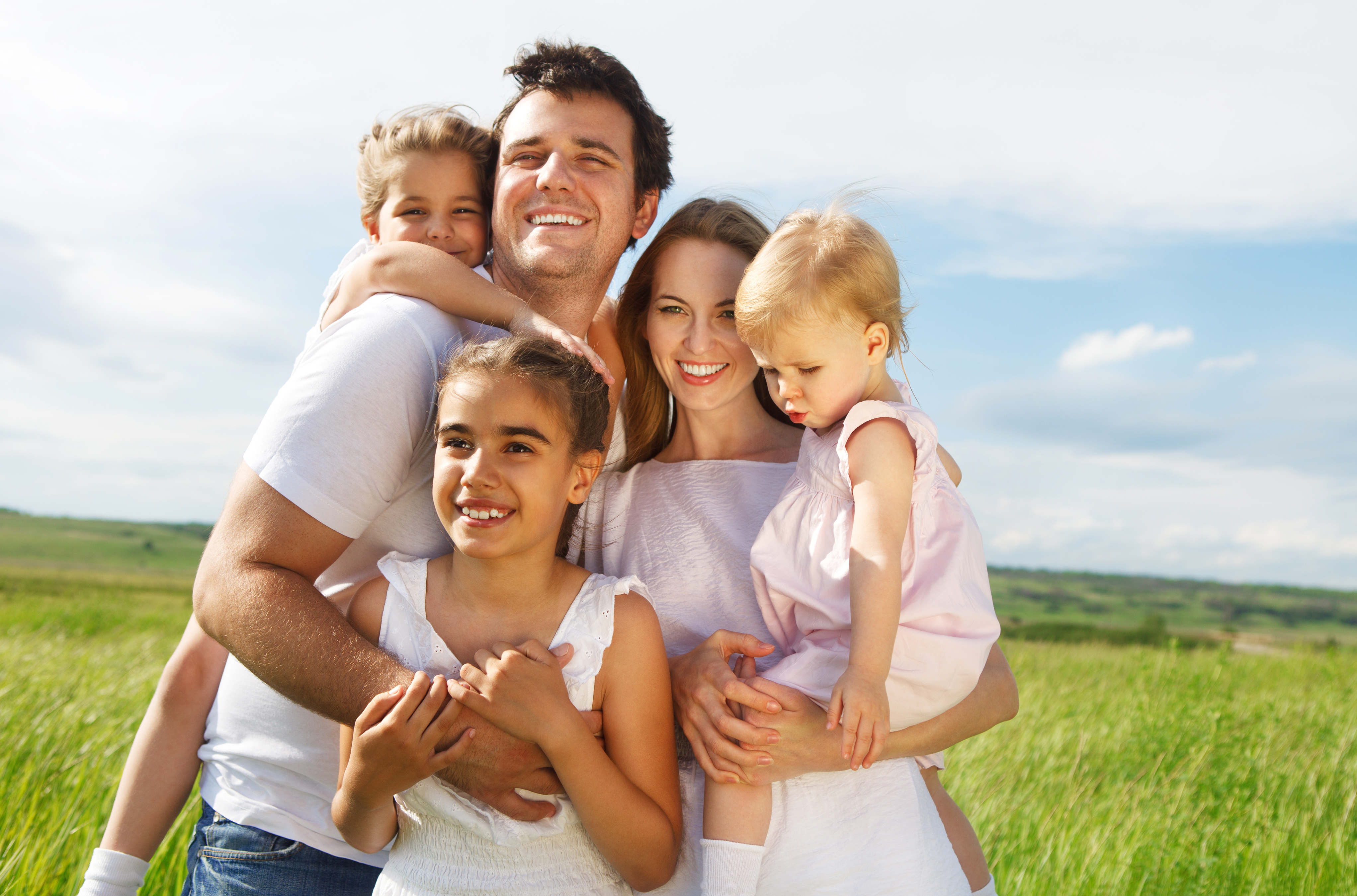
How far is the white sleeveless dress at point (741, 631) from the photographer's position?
2.25 metres

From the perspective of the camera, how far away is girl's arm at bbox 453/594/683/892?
6.57ft

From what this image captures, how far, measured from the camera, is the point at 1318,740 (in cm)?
654

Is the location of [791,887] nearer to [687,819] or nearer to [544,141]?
[687,819]

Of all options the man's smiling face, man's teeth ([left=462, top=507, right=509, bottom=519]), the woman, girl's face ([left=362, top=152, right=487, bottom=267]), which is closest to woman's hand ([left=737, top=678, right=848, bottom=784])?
the woman

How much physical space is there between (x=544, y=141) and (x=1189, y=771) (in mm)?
5119

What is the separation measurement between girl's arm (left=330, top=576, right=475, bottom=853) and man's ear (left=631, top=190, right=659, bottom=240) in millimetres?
2129

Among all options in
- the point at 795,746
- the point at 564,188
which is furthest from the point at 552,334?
the point at 795,746

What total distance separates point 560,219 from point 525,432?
1.24m

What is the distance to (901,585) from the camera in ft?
7.77

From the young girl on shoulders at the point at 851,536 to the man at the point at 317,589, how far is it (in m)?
0.74

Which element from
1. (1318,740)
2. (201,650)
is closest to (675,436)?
(201,650)

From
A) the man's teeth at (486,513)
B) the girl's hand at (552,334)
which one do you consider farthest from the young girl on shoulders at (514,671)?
the girl's hand at (552,334)

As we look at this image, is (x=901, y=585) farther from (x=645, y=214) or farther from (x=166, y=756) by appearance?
(x=166, y=756)

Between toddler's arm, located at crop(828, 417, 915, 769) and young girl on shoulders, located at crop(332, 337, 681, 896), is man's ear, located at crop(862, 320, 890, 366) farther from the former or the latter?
young girl on shoulders, located at crop(332, 337, 681, 896)
